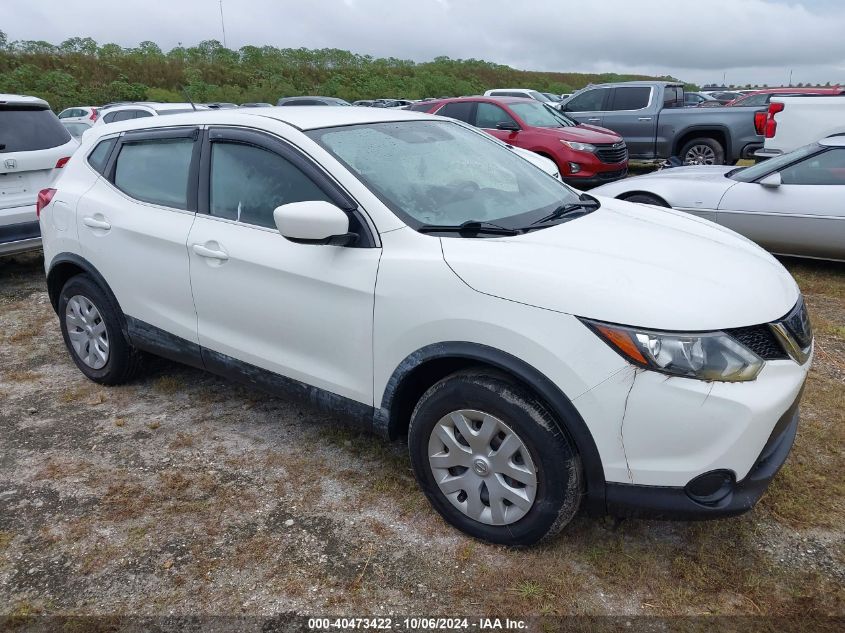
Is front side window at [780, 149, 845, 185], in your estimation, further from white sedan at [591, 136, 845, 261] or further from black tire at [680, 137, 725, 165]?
black tire at [680, 137, 725, 165]

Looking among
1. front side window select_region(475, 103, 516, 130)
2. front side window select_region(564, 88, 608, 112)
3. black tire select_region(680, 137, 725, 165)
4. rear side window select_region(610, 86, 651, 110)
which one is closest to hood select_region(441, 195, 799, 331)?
front side window select_region(475, 103, 516, 130)

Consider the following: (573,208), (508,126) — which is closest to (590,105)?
(508,126)

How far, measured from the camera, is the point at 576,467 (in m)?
2.37

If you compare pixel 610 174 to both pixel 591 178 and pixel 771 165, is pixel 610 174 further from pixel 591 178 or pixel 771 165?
pixel 771 165

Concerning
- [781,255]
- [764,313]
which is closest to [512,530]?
[764,313]

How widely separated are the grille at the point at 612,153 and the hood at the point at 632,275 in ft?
23.3

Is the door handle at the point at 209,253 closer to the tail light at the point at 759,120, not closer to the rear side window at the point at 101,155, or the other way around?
the rear side window at the point at 101,155

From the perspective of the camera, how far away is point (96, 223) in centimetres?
380

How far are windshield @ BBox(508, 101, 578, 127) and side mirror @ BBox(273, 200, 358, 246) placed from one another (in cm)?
815

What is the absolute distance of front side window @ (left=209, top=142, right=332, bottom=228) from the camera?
299 cm

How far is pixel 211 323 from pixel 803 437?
310 cm

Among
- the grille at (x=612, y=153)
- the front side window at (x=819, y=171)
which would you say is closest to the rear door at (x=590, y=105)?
the grille at (x=612, y=153)

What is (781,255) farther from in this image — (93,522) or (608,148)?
(93,522)

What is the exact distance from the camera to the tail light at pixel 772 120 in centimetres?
863
